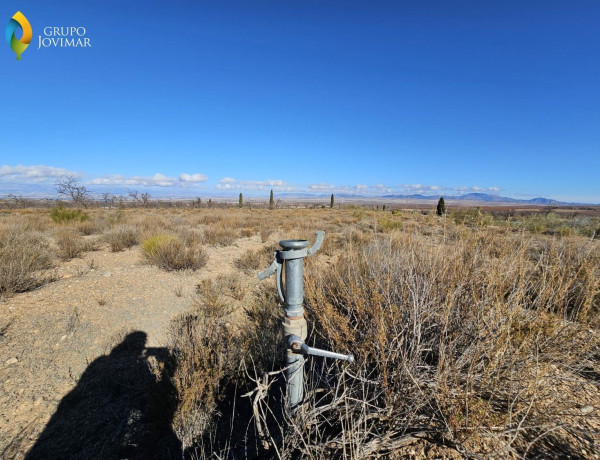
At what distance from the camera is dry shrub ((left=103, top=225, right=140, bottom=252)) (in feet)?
24.5

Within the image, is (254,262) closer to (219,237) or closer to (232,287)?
(232,287)

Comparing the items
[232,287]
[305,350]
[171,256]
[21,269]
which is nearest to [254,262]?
[232,287]

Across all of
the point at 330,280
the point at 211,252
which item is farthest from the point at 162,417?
the point at 211,252

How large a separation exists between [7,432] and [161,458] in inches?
52.7

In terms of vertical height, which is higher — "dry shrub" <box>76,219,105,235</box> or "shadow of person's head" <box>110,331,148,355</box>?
"dry shrub" <box>76,219,105,235</box>

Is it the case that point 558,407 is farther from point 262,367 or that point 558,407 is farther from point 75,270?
point 75,270

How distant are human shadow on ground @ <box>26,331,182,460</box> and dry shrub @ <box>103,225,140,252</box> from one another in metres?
5.59

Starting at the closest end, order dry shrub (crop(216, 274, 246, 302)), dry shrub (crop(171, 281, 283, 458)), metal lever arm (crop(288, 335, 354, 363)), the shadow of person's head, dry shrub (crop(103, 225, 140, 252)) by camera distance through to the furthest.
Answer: metal lever arm (crop(288, 335, 354, 363)), dry shrub (crop(171, 281, 283, 458)), the shadow of person's head, dry shrub (crop(216, 274, 246, 302)), dry shrub (crop(103, 225, 140, 252))

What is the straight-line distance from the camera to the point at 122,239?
25.8ft

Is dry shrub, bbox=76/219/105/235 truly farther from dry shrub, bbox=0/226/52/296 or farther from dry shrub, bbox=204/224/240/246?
dry shrub, bbox=0/226/52/296

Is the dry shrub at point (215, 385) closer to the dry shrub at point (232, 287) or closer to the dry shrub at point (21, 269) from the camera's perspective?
the dry shrub at point (232, 287)

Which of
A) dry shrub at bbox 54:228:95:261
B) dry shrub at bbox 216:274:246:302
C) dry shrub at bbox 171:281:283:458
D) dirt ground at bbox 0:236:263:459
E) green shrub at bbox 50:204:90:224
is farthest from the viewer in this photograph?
green shrub at bbox 50:204:90:224

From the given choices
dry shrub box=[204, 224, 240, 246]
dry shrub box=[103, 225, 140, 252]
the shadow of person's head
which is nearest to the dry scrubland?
the shadow of person's head

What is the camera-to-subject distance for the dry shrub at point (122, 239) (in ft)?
24.5
